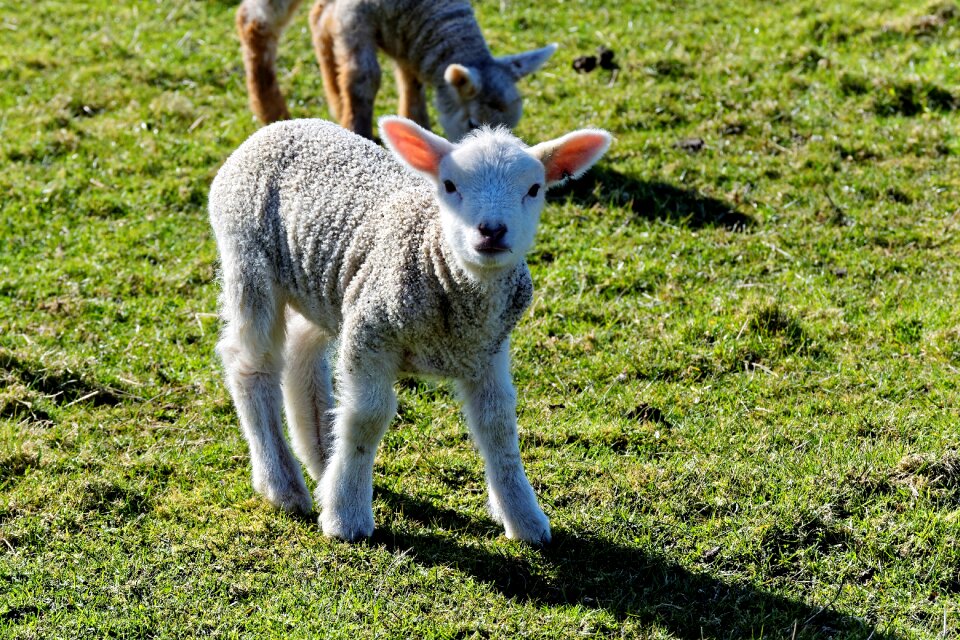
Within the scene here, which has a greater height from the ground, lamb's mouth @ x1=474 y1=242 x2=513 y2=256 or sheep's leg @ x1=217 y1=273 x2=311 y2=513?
lamb's mouth @ x1=474 y1=242 x2=513 y2=256

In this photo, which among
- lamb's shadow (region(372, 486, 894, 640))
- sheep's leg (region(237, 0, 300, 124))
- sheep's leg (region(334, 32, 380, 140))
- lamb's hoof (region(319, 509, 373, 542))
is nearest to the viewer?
lamb's shadow (region(372, 486, 894, 640))

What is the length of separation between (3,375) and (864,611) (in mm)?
4808

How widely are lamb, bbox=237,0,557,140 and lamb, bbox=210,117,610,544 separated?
11.9 feet

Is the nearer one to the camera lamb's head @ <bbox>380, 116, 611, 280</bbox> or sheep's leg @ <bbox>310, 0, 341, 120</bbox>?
lamb's head @ <bbox>380, 116, 611, 280</bbox>

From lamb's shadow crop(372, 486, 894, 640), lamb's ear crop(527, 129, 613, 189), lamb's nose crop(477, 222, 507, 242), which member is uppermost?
lamb's ear crop(527, 129, 613, 189)

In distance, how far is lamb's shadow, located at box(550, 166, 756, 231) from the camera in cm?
885

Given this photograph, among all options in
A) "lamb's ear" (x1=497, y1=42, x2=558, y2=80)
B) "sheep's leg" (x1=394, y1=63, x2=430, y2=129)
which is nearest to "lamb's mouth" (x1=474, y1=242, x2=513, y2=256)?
"lamb's ear" (x1=497, y1=42, x2=558, y2=80)

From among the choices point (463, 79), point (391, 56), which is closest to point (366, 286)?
point (463, 79)

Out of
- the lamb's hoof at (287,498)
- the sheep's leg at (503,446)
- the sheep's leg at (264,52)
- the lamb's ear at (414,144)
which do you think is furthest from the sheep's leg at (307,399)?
the sheep's leg at (264,52)

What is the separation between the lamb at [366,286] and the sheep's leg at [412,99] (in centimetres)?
414

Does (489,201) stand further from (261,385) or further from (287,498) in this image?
(287,498)

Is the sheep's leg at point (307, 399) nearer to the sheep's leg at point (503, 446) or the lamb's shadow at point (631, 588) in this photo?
the lamb's shadow at point (631, 588)

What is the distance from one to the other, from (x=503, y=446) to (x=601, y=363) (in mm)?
1751

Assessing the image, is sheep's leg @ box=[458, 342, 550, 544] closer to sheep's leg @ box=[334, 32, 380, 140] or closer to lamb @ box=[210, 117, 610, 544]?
lamb @ box=[210, 117, 610, 544]
